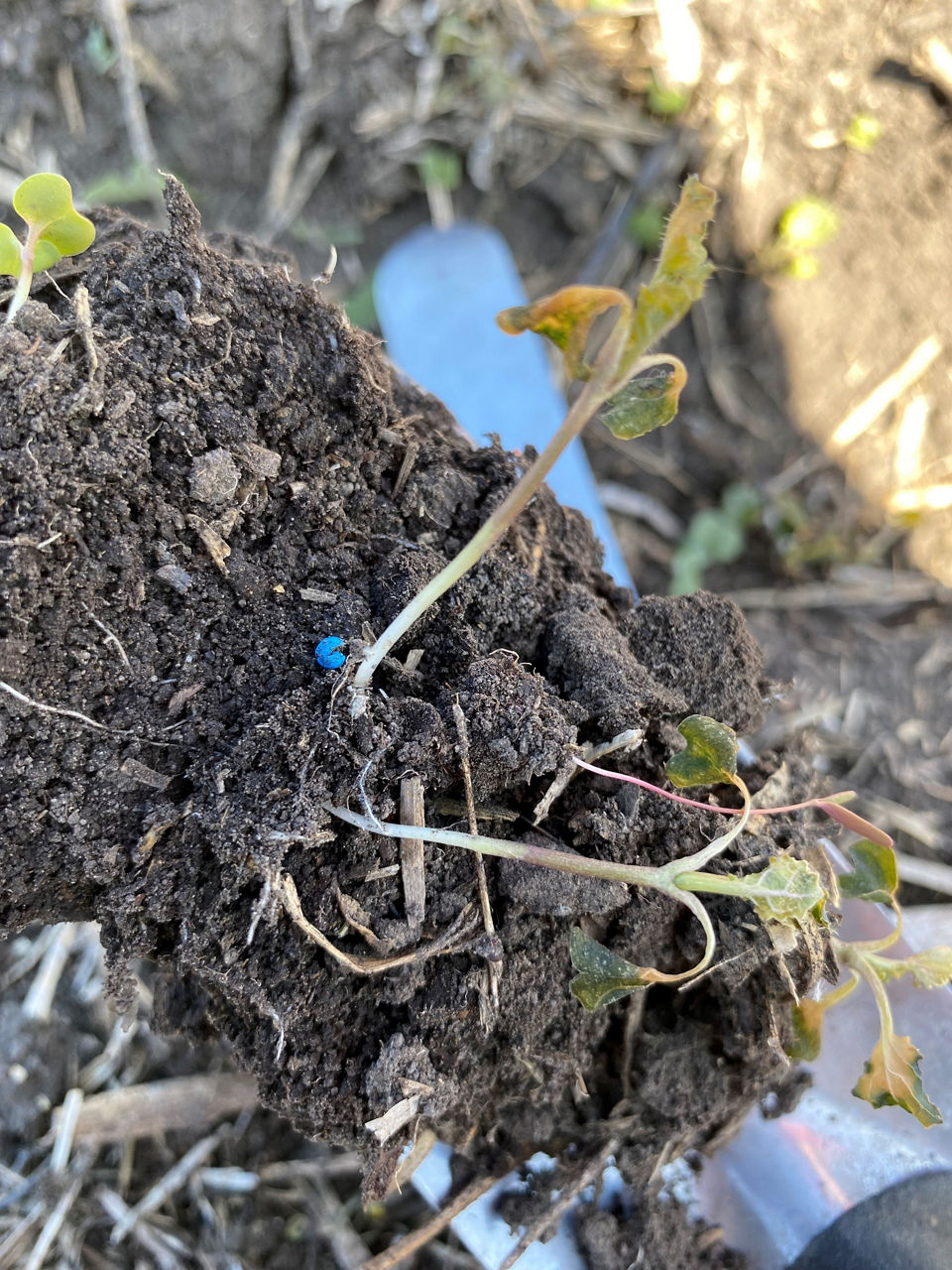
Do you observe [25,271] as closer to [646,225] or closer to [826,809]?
[826,809]

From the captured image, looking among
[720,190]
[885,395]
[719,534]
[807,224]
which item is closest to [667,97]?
[720,190]

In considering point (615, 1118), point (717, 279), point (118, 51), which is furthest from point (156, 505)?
point (717, 279)

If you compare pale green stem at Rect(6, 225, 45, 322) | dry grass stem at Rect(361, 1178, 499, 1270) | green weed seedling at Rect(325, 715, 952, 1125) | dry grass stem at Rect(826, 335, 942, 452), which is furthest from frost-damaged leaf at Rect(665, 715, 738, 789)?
dry grass stem at Rect(826, 335, 942, 452)

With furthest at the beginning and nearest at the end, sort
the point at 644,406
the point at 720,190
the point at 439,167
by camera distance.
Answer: the point at 720,190 < the point at 439,167 < the point at 644,406

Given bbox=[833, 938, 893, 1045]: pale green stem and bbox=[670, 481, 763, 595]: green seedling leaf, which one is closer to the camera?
bbox=[833, 938, 893, 1045]: pale green stem

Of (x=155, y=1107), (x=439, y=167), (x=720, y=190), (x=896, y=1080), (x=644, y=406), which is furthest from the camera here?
(x=720, y=190)

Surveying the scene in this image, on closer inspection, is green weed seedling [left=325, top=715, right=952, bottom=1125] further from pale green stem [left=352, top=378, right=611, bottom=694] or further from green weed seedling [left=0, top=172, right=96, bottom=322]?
green weed seedling [left=0, top=172, right=96, bottom=322]
